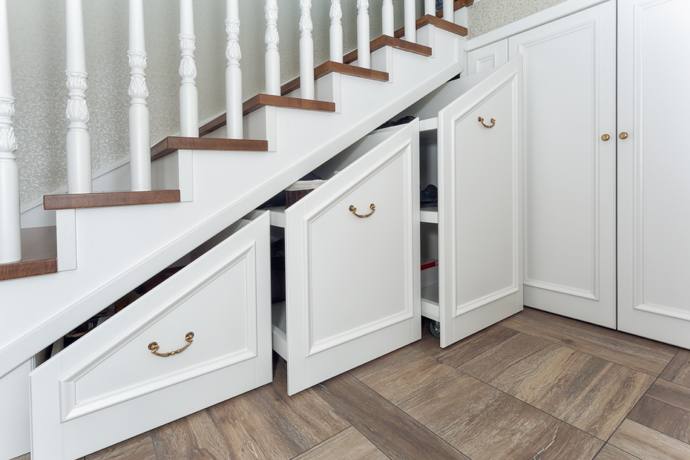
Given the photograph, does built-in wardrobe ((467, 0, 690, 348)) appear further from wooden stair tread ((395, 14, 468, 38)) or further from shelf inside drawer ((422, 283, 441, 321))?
shelf inside drawer ((422, 283, 441, 321))

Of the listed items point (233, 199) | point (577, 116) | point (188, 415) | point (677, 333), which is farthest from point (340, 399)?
point (577, 116)

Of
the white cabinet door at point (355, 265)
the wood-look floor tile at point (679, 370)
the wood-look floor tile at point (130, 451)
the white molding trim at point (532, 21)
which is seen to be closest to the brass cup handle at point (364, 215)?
the white cabinet door at point (355, 265)

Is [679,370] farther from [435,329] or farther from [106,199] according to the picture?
[106,199]

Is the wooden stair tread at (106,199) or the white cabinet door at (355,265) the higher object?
the wooden stair tread at (106,199)

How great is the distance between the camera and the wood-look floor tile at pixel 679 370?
3.63 feet

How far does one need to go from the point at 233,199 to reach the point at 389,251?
1.77ft

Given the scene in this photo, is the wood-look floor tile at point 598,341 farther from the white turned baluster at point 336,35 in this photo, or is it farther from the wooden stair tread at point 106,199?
the wooden stair tread at point 106,199

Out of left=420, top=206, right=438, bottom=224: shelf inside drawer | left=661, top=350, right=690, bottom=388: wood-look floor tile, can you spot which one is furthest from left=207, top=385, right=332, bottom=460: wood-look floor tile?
left=661, top=350, right=690, bottom=388: wood-look floor tile

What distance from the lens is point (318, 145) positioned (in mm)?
1273

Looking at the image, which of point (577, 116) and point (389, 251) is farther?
point (577, 116)

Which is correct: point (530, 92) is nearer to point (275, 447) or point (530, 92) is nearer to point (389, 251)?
point (389, 251)

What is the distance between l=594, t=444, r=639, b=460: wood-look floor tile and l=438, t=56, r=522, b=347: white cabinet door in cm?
56

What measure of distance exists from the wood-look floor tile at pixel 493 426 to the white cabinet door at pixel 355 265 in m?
0.27

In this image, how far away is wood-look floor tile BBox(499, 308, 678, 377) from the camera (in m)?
1.23
